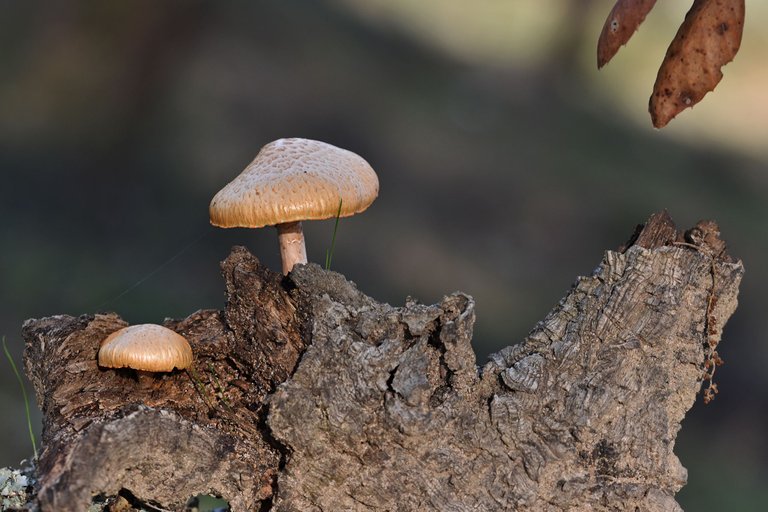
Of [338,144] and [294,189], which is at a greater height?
[338,144]

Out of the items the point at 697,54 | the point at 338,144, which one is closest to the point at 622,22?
Result: the point at 697,54

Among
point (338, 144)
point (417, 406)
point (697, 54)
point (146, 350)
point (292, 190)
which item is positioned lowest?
point (417, 406)

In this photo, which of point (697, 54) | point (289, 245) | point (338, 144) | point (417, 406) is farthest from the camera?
point (338, 144)

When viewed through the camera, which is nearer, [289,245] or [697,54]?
[697,54]

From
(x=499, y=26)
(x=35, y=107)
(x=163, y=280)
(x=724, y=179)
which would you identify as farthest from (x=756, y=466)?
(x=499, y=26)

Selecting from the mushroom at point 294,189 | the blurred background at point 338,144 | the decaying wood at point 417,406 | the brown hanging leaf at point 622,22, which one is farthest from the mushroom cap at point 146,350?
the blurred background at point 338,144

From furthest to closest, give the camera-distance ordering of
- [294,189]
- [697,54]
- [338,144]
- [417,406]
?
1. [338,144]
2. [294,189]
3. [417,406]
4. [697,54]

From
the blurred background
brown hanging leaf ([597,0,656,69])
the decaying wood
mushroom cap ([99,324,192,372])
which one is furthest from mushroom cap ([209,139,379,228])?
the blurred background

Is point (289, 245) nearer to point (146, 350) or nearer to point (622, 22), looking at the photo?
point (146, 350)
